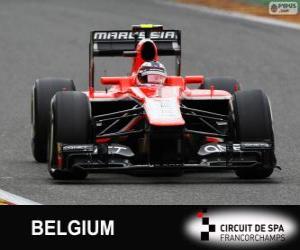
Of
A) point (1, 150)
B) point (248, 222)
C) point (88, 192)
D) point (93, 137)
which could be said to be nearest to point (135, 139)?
point (93, 137)

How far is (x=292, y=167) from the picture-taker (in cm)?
1567

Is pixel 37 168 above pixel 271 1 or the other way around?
the other way around

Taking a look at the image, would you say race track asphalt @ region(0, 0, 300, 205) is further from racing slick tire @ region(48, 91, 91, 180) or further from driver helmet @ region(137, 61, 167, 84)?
driver helmet @ region(137, 61, 167, 84)

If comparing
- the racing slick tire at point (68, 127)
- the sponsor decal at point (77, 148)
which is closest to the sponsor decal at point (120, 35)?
the racing slick tire at point (68, 127)

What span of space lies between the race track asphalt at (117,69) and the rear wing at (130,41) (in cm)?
147

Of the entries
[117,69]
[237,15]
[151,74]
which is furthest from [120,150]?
[237,15]

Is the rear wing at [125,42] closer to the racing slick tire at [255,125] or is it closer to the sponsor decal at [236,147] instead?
the racing slick tire at [255,125]

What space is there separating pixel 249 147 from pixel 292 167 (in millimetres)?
1582

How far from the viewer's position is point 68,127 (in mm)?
14289

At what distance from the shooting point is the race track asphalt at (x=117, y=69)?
529 inches

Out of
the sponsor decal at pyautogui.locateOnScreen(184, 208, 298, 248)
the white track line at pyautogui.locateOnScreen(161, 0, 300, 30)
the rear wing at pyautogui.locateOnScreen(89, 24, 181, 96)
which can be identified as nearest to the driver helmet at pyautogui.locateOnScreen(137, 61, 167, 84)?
the rear wing at pyautogui.locateOnScreen(89, 24, 181, 96)

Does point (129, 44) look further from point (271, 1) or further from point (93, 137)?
point (271, 1)

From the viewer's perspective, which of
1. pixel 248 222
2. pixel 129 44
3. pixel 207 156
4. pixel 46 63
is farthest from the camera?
pixel 46 63

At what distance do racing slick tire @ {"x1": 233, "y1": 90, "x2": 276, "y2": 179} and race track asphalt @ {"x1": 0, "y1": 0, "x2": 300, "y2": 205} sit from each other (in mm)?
169
